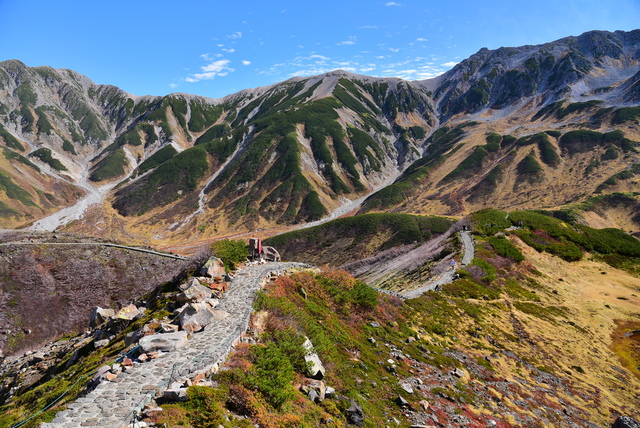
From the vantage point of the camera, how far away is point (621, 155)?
122500 millimetres

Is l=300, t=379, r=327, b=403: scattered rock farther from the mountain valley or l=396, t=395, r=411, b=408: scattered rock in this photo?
l=396, t=395, r=411, b=408: scattered rock

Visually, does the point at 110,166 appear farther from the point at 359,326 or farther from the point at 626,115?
the point at 626,115

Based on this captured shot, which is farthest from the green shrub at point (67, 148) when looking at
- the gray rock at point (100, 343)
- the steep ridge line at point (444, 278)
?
the gray rock at point (100, 343)

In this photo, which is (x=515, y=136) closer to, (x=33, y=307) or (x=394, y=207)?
(x=394, y=207)

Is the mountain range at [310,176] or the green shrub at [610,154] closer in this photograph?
the mountain range at [310,176]

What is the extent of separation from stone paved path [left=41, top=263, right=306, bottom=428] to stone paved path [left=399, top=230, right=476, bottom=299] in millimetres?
20529

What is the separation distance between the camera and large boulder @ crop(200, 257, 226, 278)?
18.3 metres

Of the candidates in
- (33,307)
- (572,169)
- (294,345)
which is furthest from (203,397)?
(572,169)

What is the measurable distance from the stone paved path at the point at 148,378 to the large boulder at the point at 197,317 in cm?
34

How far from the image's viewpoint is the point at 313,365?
1159 centimetres

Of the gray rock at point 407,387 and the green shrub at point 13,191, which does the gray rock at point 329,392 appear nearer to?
the gray rock at point 407,387

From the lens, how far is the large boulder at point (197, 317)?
12237mm

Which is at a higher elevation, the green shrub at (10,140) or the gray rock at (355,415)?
the green shrub at (10,140)

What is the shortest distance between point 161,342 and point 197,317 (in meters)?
1.96
